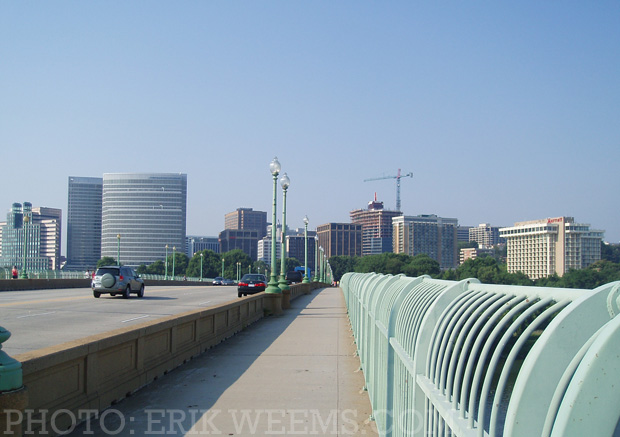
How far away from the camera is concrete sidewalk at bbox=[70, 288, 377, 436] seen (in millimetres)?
7305

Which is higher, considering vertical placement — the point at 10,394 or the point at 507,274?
the point at 507,274

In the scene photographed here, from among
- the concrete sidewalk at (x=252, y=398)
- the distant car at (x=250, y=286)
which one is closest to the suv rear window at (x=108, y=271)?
the distant car at (x=250, y=286)

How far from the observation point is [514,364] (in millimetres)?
2303

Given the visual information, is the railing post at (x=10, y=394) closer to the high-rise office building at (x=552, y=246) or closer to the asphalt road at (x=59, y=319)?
the asphalt road at (x=59, y=319)

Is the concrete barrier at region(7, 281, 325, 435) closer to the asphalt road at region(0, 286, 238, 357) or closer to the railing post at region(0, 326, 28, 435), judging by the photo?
the railing post at region(0, 326, 28, 435)

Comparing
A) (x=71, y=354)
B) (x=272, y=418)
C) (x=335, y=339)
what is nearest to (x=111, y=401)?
(x=71, y=354)

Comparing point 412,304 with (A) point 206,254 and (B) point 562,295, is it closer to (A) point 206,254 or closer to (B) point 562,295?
(B) point 562,295

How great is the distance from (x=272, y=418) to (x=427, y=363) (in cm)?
457

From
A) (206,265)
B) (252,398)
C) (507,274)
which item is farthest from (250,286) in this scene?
(206,265)

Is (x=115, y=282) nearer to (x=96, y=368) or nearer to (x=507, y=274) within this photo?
(x=507, y=274)

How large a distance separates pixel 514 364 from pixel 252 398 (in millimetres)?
7164

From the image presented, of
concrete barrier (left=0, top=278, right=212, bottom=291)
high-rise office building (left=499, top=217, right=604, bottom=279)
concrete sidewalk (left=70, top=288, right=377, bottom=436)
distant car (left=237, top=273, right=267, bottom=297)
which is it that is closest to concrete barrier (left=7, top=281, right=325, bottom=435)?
concrete sidewalk (left=70, top=288, right=377, bottom=436)

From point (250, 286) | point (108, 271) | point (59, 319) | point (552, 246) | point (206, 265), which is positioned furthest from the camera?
point (206, 265)

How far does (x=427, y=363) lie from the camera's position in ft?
12.4
